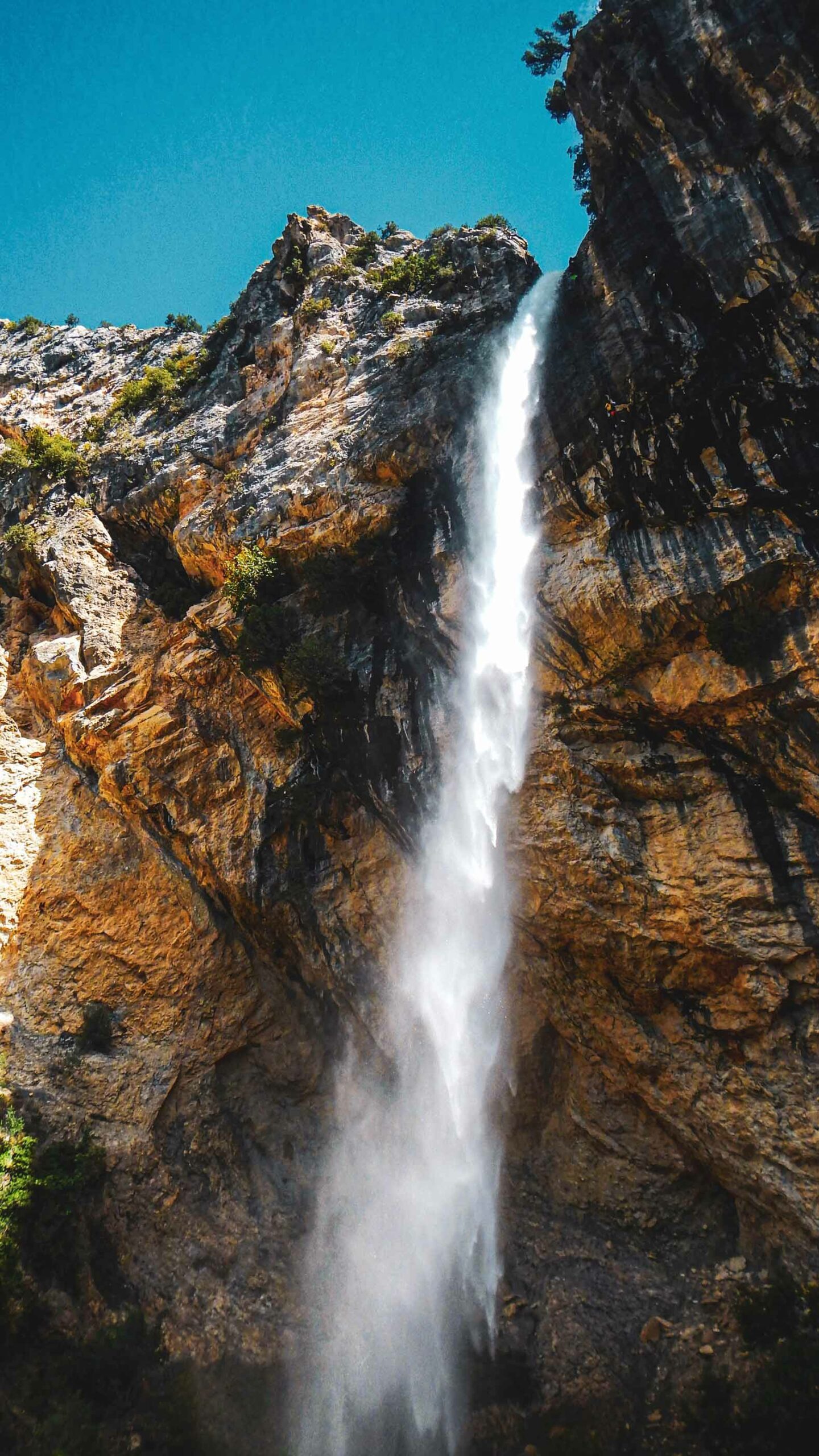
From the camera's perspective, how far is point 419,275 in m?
22.4

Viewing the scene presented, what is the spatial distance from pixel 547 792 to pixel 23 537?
18.7 metres

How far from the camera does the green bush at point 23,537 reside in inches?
890

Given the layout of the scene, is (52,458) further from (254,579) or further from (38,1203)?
(38,1203)

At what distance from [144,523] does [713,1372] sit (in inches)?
930

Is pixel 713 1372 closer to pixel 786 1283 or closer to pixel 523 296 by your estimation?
pixel 786 1283

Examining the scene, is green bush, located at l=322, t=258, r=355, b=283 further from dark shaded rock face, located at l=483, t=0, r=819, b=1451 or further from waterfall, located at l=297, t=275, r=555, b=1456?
dark shaded rock face, located at l=483, t=0, r=819, b=1451

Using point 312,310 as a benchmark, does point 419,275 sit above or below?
below

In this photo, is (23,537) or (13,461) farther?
(13,461)

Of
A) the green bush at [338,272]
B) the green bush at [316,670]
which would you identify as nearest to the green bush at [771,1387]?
the green bush at [316,670]

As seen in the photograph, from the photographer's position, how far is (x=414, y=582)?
1677 cm

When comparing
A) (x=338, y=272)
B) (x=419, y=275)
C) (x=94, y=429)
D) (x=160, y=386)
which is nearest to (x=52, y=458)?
(x=94, y=429)

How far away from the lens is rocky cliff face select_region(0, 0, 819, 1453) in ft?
39.4

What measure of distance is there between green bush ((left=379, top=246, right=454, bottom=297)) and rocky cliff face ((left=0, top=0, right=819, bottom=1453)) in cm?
107

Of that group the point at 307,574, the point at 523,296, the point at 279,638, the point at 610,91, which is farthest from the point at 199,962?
the point at 610,91
